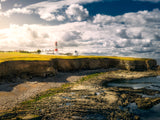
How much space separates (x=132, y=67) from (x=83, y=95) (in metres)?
50.6

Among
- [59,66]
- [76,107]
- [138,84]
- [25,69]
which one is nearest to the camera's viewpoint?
[76,107]

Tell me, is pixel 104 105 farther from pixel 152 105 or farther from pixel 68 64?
pixel 68 64

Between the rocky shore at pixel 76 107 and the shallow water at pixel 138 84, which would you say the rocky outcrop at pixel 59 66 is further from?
the shallow water at pixel 138 84

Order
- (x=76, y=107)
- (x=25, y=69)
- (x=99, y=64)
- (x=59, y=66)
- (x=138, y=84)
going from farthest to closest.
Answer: (x=99, y=64) < (x=59, y=66) < (x=25, y=69) < (x=138, y=84) < (x=76, y=107)

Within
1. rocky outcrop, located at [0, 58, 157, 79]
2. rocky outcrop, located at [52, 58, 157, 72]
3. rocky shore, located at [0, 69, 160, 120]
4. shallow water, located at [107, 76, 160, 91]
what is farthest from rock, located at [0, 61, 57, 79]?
shallow water, located at [107, 76, 160, 91]

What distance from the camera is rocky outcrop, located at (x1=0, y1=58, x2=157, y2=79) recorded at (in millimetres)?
41103

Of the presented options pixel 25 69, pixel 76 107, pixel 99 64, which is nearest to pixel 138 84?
pixel 76 107

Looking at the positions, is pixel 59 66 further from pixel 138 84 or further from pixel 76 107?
pixel 76 107

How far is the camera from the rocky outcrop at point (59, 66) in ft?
135

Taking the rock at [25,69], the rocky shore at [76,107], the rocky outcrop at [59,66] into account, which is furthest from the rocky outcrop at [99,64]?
the rocky shore at [76,107]

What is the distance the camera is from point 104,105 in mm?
23766

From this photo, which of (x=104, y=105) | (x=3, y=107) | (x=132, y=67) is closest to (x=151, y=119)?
(x=104, y=105)

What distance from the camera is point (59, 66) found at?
2282 inches

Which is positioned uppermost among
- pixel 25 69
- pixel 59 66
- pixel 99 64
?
pixel 25 69
